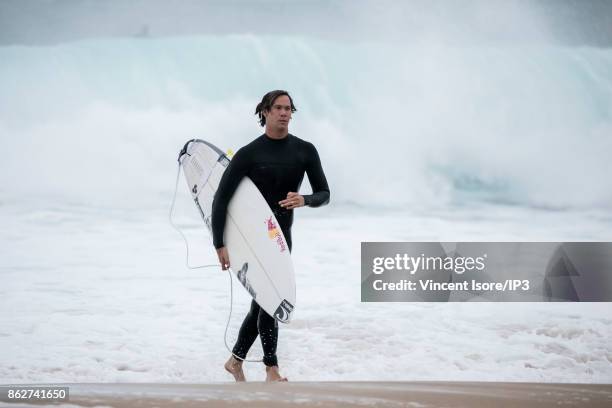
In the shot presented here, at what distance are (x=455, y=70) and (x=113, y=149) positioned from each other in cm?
152

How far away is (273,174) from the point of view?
8.71 ft

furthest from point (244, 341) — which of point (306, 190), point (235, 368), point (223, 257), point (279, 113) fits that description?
point (306, 190)

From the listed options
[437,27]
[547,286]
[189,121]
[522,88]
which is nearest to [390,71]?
[437,27]

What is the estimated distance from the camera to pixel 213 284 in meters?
3.31

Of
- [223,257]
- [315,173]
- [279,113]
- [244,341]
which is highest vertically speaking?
[279,113]

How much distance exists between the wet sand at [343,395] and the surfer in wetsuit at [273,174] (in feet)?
0.47

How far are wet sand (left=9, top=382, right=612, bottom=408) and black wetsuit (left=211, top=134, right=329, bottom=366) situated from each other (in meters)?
0.17

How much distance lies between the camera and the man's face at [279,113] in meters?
2.64

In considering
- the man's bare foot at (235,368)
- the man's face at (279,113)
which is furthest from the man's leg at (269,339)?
the man's face at (279,113)

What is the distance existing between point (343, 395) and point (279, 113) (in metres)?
0.94

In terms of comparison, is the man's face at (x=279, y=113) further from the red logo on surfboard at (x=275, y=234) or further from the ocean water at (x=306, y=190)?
the ocean water at (x=306, y=190)

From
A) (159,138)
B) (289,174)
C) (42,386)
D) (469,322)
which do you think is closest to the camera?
(289,174)

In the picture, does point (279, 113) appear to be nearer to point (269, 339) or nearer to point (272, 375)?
point (269, 339)

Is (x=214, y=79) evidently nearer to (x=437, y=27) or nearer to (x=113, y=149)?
(x=113, y=149)
